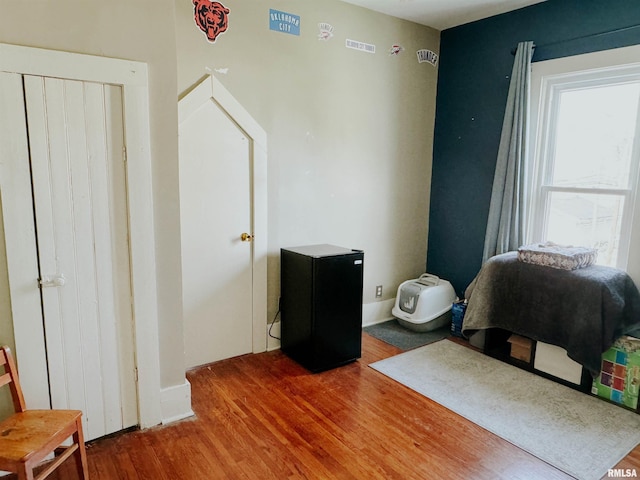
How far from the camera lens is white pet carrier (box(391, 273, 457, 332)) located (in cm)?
380

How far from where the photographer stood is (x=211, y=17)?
9.23 feet

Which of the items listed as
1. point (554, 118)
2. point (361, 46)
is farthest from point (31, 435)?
point (554, 118)

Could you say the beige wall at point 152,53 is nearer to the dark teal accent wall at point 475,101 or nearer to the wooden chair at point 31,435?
the wooden chair at point 31,435

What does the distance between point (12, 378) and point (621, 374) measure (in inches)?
130

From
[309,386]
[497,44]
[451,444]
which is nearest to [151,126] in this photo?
[309,386]

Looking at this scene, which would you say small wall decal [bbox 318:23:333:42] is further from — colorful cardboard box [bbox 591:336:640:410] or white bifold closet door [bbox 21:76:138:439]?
colorful cardboard box [bbox 591:336:640:410]

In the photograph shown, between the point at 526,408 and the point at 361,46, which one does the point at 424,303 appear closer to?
the point at 526,408

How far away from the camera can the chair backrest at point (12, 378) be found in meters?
1.79

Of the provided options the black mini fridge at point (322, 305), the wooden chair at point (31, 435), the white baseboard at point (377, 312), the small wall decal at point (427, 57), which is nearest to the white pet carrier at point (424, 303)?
the white baseboard at point (377, 312)

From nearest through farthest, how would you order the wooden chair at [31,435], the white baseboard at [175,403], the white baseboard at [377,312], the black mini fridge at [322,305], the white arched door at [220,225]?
the wooden chair at [31,435] < the white baseboard at [175,403] < the white arched door at [220,225] < the black mini fridge at [322,305] < the white baseboard at [377,312]

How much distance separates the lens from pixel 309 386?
2.86 m

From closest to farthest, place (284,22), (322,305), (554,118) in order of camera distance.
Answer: (322,305) → (284,22) → (554,118)

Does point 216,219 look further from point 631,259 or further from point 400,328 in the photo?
point 631,259

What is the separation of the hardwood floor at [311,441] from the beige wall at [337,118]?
0.90m
